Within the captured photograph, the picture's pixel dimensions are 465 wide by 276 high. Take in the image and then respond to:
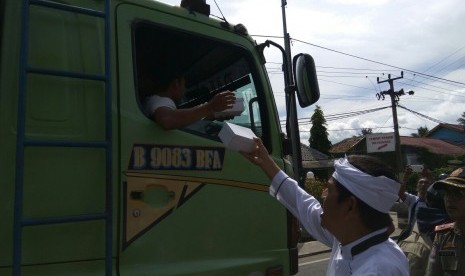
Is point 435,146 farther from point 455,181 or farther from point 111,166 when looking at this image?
point 111,166

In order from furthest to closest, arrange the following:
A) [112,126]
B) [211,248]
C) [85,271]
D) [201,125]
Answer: [201,125]
[211,248]
[112,126]
[85,271]

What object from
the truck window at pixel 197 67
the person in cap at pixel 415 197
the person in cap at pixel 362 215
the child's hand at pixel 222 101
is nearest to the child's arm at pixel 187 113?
the child's hand at pixel 222 101

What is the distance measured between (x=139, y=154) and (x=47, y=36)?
2.26 feet

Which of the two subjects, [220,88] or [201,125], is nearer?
[201,125]

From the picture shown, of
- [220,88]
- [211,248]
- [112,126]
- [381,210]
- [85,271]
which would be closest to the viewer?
[381,210]

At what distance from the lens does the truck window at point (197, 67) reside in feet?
8.82

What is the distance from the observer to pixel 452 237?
2.85 meters

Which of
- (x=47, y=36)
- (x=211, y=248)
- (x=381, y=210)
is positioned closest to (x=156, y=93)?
(x=47, y=36)

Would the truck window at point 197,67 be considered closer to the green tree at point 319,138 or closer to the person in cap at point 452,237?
the person in cap at point 452,237

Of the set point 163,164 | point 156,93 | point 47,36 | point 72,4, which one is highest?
point 72,4

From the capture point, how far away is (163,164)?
91.3 inches

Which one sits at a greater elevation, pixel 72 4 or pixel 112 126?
pixel 72 4

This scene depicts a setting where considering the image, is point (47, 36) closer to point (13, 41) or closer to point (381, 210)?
point (13, 41)

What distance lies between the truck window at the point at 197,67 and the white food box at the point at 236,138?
1.27 feet
